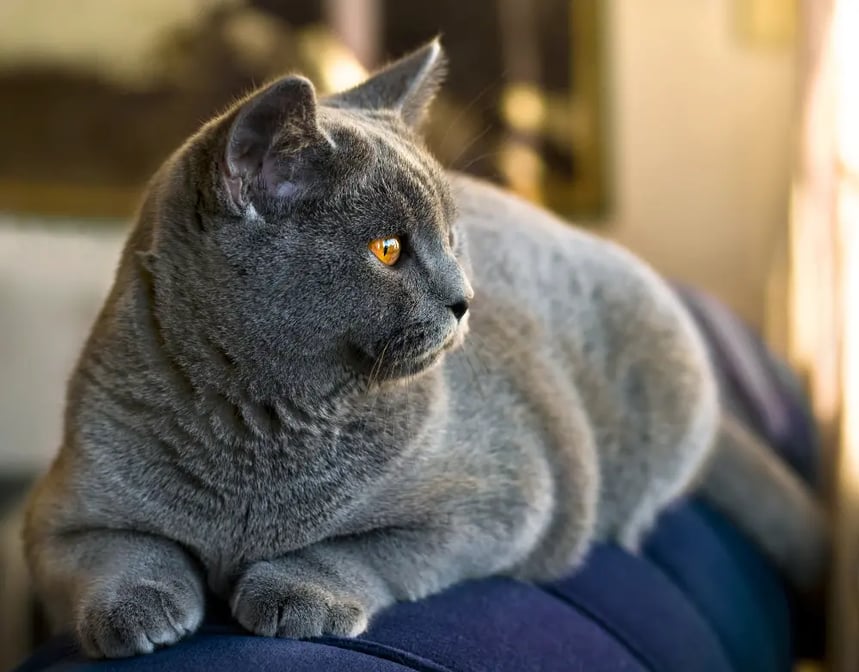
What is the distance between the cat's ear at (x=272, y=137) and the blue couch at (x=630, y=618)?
1.20 ft

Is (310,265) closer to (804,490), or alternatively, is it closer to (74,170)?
(804,490)

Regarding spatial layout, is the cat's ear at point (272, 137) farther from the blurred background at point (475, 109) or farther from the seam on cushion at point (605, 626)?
the blurred background at point (475, 109)

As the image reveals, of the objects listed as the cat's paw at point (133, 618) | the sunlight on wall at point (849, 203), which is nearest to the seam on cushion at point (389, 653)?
the cat's paw at point (133, 618)

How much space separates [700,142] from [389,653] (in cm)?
194

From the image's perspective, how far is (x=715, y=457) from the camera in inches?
53.5

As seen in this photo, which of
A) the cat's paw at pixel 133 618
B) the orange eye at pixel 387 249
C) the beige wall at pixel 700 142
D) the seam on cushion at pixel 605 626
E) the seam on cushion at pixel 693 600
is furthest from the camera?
the beige wall at pixel 700 142

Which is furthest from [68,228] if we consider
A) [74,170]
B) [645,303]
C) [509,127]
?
[645,303]

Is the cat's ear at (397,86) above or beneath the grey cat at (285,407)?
above

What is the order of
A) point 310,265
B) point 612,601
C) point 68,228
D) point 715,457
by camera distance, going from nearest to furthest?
point 310,265
point 612,601
point 715,457
point 68,228

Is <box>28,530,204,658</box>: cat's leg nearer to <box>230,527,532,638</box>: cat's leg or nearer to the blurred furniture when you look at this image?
<box>230,527,532,638</box>: cat's leg

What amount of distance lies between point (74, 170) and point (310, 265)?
192 cm

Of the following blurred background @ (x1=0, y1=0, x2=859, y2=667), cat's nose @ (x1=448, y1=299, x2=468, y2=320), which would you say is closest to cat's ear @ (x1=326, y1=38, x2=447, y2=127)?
cat's nose @ (x1=448, y1=299, x2=468, y2=320)

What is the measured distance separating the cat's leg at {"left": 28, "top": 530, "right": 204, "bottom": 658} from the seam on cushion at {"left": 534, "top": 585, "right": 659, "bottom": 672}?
14.6 inches

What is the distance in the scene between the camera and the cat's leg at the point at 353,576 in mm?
754
